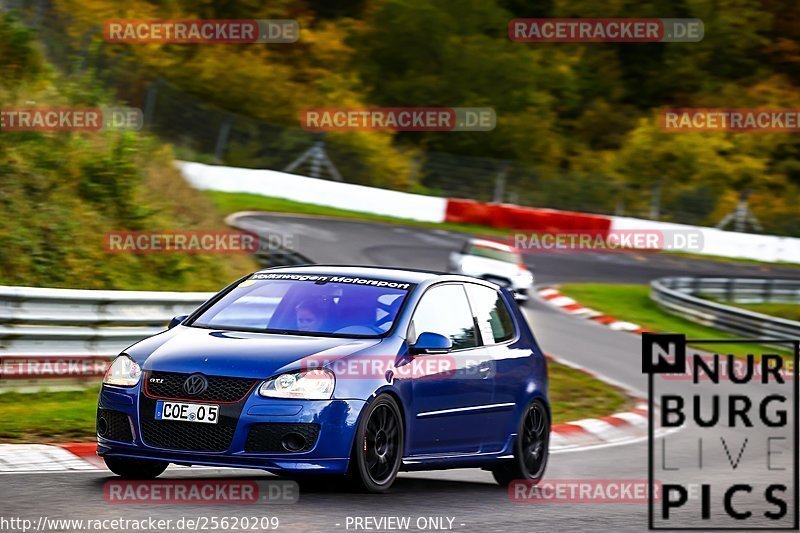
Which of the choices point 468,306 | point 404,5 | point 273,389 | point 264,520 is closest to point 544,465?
point 468,306

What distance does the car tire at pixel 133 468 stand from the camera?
320 inches

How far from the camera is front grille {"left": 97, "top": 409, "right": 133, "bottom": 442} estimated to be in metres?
7.91

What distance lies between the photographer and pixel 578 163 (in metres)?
62.5

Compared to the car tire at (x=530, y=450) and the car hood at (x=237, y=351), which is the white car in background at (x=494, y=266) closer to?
the car tire at (x=530, y=450)

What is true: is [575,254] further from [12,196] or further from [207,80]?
[12,196]

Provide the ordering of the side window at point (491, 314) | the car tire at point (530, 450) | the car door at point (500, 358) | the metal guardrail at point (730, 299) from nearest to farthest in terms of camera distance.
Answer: the car door at point (500, 358) < the side window at point (491, 314) < the car tire at point (530, 450) < the metal guardrail at point (730, 299)

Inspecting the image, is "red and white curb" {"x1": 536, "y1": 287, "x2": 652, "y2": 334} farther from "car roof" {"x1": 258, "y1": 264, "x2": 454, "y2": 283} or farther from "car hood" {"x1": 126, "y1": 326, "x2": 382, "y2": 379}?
"car hood" {"x1": 126, "y1": 326, "x2": 382, "y2": 379}

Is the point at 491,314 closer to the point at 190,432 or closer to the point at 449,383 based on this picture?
the point at 449,383

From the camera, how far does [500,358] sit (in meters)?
9.66

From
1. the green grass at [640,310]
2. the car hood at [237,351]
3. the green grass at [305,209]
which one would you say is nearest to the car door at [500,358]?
the car hood at [237,351]

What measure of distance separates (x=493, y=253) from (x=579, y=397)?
10.3m

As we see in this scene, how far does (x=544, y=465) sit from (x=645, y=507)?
1.62 meters

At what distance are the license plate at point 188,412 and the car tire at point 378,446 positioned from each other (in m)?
0.80

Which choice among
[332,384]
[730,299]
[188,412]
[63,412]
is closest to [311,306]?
[332,384]
